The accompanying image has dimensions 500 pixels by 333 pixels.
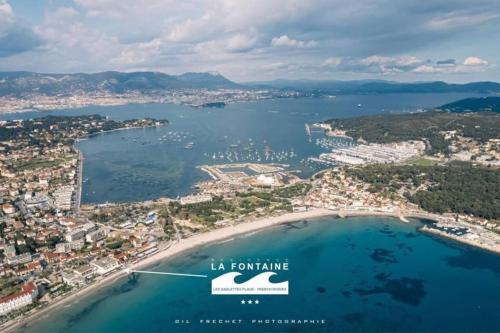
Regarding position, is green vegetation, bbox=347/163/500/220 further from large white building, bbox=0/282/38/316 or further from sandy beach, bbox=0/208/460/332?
large white building, bbox=0/282/38/316

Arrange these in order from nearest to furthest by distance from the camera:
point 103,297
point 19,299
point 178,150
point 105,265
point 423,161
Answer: point 19,299, point 103,297, point 105,265, point 423,161, point 178,150

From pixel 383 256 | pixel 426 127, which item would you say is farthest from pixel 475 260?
pixel 426 127

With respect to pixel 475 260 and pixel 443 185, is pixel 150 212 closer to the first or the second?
pixel 475 260

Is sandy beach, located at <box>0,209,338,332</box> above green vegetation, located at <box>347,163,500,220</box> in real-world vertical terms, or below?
below

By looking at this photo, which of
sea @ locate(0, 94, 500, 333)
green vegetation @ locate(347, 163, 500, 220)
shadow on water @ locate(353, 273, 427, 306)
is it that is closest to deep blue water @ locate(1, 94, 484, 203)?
sea @ locate(0, 94, 500, 333)

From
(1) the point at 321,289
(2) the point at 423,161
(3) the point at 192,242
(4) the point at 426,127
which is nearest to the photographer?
(1) the point at 321,289

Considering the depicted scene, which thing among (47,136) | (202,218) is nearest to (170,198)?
(202,218)
